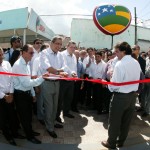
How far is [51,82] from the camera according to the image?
5.08m

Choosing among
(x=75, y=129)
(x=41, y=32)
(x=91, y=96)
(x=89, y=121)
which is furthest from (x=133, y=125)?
(x=41, y=32)

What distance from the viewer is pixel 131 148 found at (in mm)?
4871

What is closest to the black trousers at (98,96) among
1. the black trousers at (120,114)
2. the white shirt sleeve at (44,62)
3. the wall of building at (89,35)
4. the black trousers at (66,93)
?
the black trousers at (66,93)

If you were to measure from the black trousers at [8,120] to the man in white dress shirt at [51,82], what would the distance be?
0.63 m

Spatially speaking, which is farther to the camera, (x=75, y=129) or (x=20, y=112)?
(x=75, y=129)

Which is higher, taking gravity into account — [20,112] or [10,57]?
[10,57]

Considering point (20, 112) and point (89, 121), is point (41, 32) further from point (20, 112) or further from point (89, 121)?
point (20, 112)

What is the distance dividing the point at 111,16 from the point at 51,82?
880 cm

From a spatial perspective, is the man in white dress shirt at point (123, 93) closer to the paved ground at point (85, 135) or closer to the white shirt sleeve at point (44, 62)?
the paved ground at point (85, 135)

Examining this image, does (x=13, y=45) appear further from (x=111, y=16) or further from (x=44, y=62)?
(x=111, y=16)

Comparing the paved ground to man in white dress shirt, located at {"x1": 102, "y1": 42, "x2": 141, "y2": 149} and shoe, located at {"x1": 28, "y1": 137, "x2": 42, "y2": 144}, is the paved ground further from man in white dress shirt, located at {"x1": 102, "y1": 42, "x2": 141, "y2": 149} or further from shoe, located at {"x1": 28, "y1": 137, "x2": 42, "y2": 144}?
man in white dress shirt, located at {"x1": 102, "y1": 42, "x2": 141, "y2": 149}

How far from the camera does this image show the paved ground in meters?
4.85

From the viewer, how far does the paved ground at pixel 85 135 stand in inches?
191

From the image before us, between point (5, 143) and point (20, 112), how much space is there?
0.62m
